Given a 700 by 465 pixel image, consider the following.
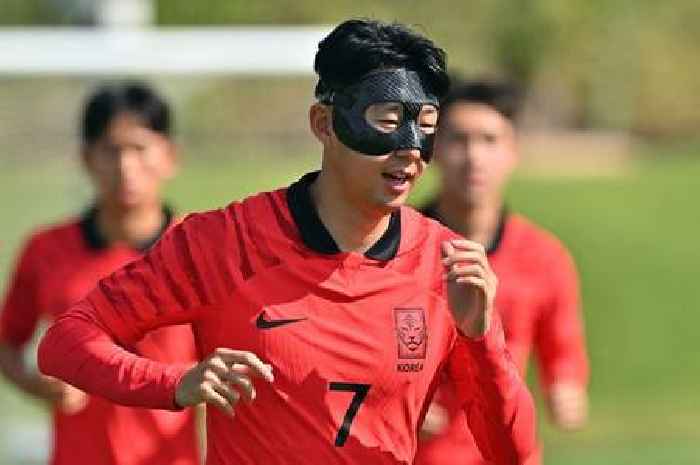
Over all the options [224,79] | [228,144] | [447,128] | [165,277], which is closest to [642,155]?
[228,144]

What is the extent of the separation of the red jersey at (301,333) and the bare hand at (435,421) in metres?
1.08

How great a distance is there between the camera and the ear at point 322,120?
17.6 ft

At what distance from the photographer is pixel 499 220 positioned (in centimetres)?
785

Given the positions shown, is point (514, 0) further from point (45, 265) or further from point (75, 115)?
point (45, 265)

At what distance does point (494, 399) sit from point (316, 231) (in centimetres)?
→ 61

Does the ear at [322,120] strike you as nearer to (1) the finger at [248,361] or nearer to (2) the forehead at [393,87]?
(2) the forehead at [393,87]

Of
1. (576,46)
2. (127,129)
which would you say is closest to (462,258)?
(127,129)

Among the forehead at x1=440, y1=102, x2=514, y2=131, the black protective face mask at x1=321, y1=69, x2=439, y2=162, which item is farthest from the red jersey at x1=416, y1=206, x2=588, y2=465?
the black protective face mask at x1=321, y1=69, x2=439, y2=162

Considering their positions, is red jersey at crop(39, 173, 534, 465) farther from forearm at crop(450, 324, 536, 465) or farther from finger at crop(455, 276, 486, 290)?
finger at crop(455, 276, 486, 290)

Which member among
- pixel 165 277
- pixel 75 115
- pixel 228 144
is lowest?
pixel 228 144

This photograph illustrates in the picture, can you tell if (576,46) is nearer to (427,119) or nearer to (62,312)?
(62,312)

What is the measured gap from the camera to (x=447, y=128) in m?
7.77

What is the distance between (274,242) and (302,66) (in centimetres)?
641

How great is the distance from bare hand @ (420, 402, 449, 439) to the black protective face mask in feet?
4.50
